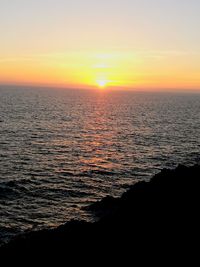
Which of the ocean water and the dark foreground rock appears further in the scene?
the ocean water

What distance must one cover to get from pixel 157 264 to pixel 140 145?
2341 inches

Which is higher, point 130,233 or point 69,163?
point 130,233

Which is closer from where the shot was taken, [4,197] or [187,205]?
[187,205]

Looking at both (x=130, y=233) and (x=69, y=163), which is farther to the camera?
(x=69, y=163)

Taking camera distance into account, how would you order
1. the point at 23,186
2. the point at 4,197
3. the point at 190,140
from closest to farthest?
the point at 4,197, the point at 23,186, the point at 190,140

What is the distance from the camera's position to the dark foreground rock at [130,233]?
1036 inches

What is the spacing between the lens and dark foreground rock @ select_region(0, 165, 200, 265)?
2631cm

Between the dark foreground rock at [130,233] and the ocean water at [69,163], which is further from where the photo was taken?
the ocean water at [69,163]

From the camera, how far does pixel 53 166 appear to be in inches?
2406

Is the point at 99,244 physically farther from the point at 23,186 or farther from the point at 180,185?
the point at 23,186

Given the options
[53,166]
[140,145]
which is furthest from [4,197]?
[140,145]

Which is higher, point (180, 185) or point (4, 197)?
point (180, 185)

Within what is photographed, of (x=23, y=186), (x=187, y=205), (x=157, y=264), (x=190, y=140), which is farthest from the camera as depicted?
(x=190, y=140)

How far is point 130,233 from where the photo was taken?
28.8m
